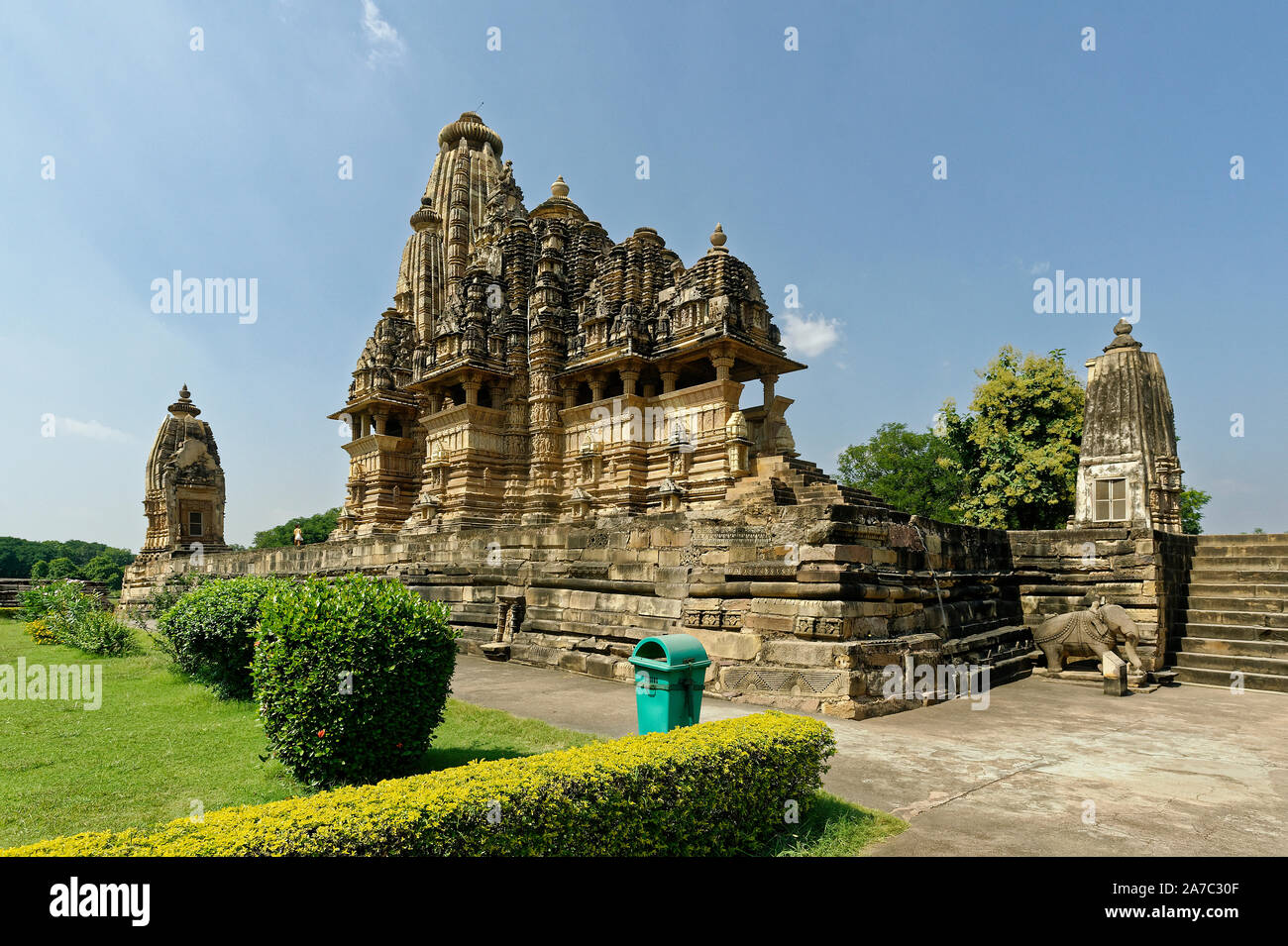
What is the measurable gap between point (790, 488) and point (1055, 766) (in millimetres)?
8033

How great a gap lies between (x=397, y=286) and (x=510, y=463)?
17.1 meters

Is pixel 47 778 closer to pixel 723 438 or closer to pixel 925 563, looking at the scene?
pixel 925 563

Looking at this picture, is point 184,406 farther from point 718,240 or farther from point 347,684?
point 347,684

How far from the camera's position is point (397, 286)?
3625 centimetres

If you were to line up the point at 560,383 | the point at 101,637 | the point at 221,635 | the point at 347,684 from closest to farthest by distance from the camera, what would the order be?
the point at 347,684
the point at 221,635
the point at 101,637
the point at 560,383

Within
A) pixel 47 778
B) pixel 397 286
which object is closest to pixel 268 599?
pixel 47 778

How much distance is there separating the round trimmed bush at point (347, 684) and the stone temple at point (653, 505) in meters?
4.36

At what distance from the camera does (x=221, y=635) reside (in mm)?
8789

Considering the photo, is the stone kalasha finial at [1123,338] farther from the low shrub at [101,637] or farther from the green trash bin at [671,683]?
the low shrub at [101,637]

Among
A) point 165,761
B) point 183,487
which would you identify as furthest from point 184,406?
point 165,761

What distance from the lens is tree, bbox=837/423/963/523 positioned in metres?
39.3

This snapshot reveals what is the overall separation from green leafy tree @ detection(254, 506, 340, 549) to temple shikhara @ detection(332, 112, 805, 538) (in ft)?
139

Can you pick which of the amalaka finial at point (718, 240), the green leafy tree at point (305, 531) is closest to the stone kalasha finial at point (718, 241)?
the amalaka finial at point (718, 240)
